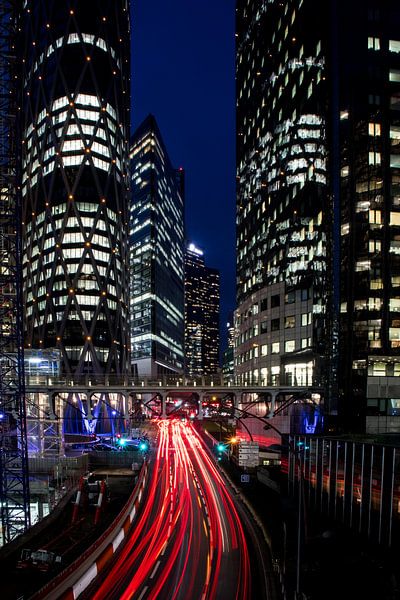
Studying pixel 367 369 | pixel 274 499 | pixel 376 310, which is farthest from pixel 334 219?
pixel 274 499

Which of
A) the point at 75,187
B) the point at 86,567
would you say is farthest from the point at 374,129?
the point at 75,187

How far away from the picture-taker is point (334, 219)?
73.2 meters

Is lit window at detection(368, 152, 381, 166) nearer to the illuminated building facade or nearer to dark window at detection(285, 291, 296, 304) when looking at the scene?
the illuminated building facade

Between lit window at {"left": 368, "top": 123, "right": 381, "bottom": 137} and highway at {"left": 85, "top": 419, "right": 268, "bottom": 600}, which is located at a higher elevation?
lit window at {"left": 368, "top": 123, "right": 381, "bottom": 137}

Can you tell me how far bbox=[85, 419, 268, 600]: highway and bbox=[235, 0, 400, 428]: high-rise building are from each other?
2854 centimetres

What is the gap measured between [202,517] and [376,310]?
4002 centimetres

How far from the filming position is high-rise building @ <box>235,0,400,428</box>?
227 ft

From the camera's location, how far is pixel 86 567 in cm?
2664

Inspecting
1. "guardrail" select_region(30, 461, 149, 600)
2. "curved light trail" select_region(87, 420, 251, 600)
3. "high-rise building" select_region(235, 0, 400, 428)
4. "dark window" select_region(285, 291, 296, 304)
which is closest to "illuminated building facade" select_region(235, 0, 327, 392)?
"dark window" select_region(285, 291, 296, 304)

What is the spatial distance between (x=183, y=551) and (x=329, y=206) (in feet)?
186

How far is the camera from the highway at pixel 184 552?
26828mm

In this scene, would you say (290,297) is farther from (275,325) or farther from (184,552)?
(184,552)

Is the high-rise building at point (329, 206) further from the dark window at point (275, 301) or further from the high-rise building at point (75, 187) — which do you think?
the high-rise building at point (75, 187)

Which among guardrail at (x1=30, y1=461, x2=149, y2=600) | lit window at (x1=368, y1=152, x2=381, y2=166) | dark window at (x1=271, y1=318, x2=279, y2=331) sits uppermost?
lit window at (x1=368, y1=152, x2=381, y2=166)
